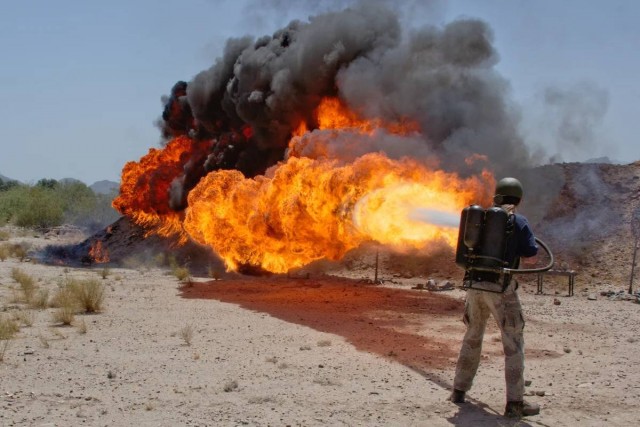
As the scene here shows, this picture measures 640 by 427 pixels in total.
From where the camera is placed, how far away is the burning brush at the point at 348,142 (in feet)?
49.2

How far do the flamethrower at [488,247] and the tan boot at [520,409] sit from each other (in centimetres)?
127

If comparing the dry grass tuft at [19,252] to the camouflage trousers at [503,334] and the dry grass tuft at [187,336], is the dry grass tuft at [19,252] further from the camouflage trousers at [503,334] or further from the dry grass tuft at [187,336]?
the camouflage trousers at [503,334]

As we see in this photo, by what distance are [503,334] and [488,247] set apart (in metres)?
1.00

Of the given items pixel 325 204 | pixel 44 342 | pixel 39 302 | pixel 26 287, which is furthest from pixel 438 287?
pixel 44 342

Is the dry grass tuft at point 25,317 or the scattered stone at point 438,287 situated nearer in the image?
the dry grass tuft at point 25,317

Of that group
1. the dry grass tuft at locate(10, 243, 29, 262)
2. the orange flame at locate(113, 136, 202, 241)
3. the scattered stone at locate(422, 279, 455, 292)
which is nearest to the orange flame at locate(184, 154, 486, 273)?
the scattered stone at locate(422, 279, 455, 292)

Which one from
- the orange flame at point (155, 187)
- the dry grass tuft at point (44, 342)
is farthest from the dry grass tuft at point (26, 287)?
the orange flame at point (155, 187)

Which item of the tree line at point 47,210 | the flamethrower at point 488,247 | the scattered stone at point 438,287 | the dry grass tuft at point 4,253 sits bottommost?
the dry grass tuft at point 4,253

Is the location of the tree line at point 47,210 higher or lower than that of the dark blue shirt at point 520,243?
higher

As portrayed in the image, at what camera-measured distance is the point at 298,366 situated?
8.80m

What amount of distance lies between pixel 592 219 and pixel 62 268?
2224 centimetres

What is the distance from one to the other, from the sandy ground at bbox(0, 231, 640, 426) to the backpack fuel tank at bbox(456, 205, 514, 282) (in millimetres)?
1632

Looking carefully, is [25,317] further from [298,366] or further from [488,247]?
[488,247]

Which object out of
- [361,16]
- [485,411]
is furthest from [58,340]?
[361,16]
